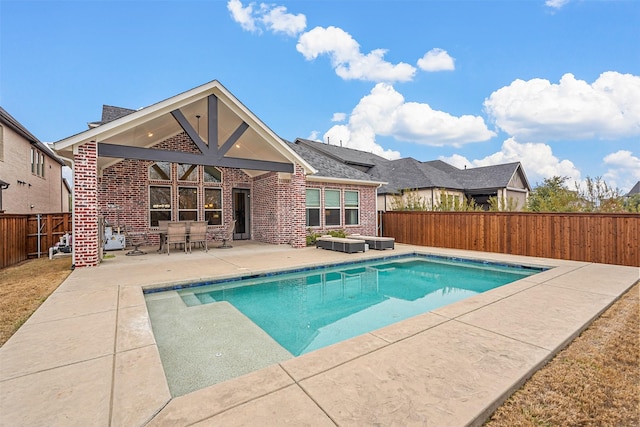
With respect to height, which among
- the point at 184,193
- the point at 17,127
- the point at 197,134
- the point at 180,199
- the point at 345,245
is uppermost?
the point at 17,127

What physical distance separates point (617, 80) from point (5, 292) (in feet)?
67.6

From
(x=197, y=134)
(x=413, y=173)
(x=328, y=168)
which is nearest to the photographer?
(x=197, y=134)

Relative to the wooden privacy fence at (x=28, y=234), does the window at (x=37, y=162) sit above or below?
above

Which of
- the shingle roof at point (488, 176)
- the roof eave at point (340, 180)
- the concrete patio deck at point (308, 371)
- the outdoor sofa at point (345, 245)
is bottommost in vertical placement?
the concrete patio deck at point (308, 371)

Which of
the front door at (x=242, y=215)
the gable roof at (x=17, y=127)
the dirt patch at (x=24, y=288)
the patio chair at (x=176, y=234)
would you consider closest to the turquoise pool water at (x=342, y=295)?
the dirt patch at (x=24, y=288)

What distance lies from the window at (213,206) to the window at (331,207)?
4.60 metres

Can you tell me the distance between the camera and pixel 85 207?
7.31m

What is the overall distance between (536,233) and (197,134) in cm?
1085

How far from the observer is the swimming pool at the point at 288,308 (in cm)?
332

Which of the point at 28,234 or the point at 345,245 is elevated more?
the point at 28,234

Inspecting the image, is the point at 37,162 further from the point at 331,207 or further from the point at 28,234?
the point at 331,207

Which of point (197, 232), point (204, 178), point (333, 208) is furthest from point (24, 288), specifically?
point (333, 208)

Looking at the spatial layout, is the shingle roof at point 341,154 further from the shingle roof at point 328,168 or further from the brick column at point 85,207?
the brick column at point 85,207

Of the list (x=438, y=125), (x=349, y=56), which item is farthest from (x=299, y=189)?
(x=438, y=125)
